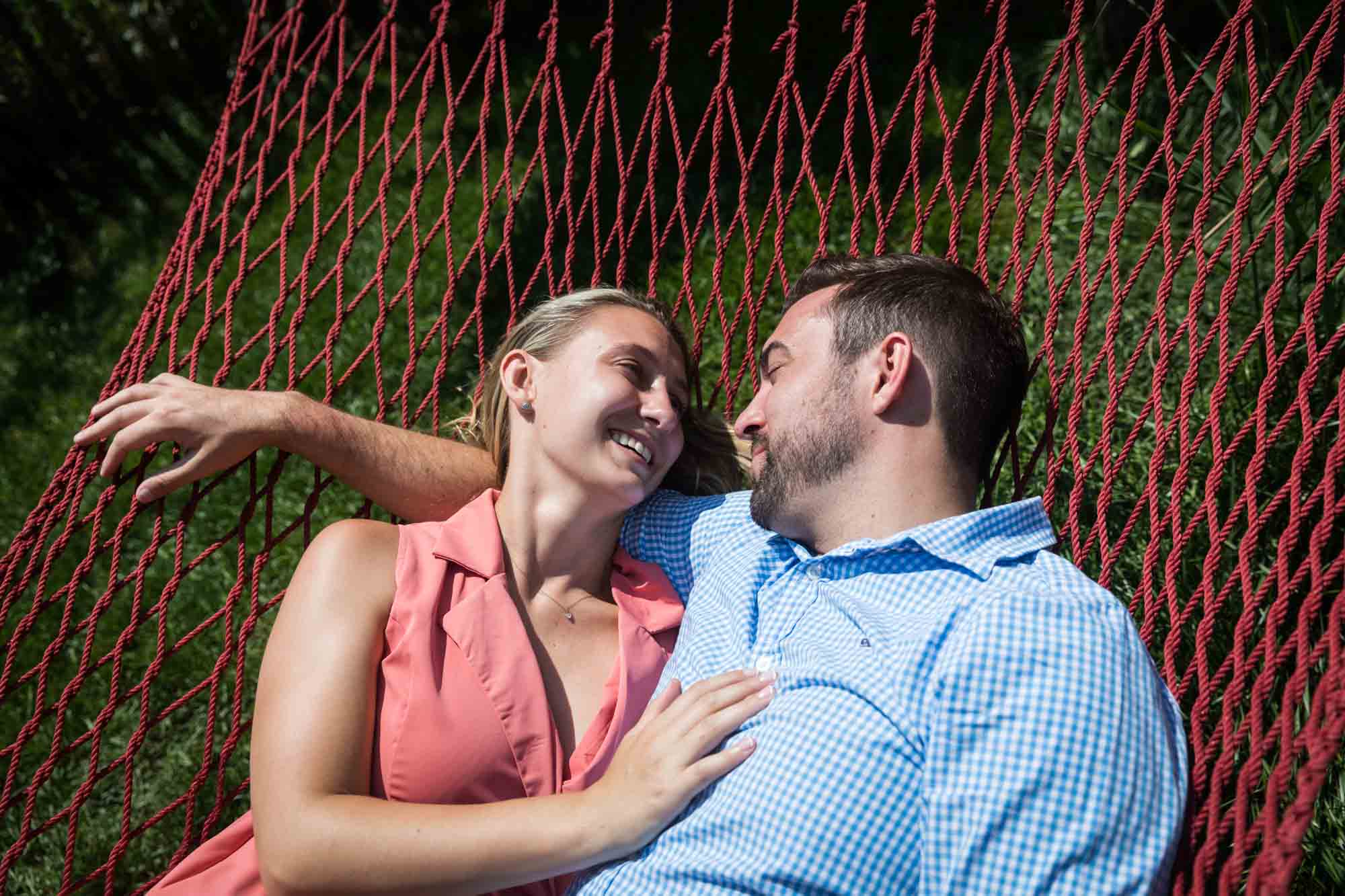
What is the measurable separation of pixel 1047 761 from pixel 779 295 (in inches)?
88.7

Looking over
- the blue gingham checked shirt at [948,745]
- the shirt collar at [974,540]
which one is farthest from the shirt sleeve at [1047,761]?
the shirt collar at [974,540]

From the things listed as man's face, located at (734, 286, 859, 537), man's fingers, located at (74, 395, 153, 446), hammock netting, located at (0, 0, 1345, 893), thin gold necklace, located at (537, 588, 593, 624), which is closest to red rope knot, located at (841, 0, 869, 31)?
hammock netting, located at (0, 0, 1345, 893)

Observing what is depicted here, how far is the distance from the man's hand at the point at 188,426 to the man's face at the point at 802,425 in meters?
0.81

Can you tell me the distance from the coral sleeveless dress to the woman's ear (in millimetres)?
264

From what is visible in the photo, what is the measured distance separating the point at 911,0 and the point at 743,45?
58 cm

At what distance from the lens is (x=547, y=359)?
6.12 feet

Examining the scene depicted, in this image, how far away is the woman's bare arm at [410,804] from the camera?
4.39 feet

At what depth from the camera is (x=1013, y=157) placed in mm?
1916

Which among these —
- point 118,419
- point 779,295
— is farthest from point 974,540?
point 779,295

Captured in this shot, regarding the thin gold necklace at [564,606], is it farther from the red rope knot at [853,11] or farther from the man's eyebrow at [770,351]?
the red rope knot at [853,11]

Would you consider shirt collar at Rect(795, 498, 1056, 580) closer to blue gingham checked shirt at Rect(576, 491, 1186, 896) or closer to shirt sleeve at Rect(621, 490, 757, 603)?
blue gingham checked shirt at Rect(576, 491, 1186, 896)

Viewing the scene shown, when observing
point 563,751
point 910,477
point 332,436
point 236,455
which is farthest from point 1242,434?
point 236,455

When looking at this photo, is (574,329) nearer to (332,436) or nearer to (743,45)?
(332,436)

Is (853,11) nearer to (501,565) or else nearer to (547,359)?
(547,359)
